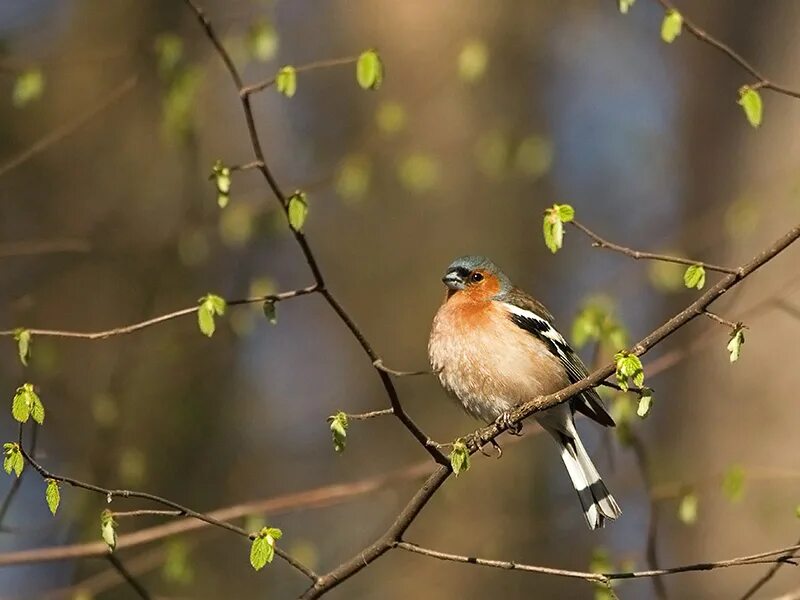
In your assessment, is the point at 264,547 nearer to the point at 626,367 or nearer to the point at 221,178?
the point at 626,367

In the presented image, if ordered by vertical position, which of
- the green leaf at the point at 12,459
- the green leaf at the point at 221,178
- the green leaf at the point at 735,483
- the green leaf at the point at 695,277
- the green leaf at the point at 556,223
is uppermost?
the green leaf at the point at 221,178

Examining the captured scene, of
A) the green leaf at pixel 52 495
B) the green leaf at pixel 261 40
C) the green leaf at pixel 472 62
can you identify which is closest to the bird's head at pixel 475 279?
the green leaf at pixel 472 62

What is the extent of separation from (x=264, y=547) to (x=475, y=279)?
2.83 metres

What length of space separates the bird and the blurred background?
0.70 ft

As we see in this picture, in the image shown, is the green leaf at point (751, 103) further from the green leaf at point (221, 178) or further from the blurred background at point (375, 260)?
the green leaf at point (221, 178)

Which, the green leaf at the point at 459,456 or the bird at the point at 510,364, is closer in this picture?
the green leaf at the point at 459,456

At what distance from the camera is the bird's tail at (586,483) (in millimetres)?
5430

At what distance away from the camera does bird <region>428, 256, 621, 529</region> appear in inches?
218

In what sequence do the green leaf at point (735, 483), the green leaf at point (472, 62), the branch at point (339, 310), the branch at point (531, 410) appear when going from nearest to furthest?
the branch at point (531, 410), the branch at point (339, 310), the green leaf at point (735, 483), the green leaf at point (472, 62)

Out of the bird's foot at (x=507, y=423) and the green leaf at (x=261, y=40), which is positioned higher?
the green leaf at (x=261, y=40)

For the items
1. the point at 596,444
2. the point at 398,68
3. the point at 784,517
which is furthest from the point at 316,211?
the point at 784,517

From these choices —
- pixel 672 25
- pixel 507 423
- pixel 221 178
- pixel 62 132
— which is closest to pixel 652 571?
pixel 507 423

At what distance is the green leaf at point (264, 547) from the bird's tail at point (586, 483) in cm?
211

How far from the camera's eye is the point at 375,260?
11734mm
